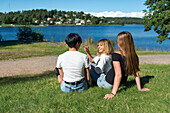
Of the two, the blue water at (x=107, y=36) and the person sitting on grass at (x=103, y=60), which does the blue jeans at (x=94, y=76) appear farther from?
the blue water at (x=107, y=36)

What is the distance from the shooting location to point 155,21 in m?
16.4

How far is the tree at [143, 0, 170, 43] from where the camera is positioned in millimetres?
15915

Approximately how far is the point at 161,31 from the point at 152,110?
51.7 ft

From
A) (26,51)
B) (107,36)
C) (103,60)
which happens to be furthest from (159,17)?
(107,36)

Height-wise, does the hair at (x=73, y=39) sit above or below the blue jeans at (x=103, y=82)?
above

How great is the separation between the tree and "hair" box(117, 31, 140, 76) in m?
13.1

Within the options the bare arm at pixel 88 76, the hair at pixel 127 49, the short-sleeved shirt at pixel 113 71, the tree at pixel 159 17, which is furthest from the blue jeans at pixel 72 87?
the tree at pixel 159 17

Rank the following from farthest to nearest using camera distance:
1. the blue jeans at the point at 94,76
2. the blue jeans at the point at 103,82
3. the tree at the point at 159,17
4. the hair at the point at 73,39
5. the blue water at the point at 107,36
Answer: the blue water at the point at 107,36 < the tree at the point at 159,17 < the blue jeans at the point at 94,76 < the blue jeans at the point at 103,82 < the hair at the point at 73,39

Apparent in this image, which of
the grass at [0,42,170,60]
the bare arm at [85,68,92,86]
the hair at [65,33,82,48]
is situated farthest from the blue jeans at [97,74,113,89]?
the grass at [0,42,170,60]

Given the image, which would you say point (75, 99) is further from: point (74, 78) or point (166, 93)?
point (166, 93)

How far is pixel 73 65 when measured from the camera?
389cm

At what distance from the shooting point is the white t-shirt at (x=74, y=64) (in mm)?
3871

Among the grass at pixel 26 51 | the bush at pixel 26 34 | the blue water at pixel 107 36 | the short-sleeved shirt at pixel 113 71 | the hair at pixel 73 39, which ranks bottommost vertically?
the blue water at pixel 107 36

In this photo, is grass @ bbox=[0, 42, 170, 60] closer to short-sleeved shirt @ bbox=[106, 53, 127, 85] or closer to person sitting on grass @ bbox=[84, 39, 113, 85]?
person sitting on grass @ bbox=[84, 39, 113, 85]
